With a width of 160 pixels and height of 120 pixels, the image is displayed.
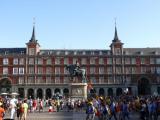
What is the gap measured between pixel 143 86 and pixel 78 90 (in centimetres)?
5856

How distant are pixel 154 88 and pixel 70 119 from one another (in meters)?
78.4

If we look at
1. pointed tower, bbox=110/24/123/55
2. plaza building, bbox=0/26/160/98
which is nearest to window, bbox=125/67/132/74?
plaza building, bbox=0/26/160/98

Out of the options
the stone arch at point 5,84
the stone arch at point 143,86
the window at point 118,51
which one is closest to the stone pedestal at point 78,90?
the stone arch at point 5,84

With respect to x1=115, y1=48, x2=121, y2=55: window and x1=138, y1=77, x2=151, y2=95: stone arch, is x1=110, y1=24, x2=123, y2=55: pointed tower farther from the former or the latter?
x1=138, y1=77, x2=151, y2=95: stone arch

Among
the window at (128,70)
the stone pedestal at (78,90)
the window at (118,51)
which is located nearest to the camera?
the stone pedestal at (78,90)

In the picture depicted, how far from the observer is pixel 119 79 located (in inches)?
4136

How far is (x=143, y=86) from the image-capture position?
106 metres

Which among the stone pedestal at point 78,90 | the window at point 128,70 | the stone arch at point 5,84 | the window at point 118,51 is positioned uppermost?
the window at point 118,51

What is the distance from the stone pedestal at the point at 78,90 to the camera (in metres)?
51.1

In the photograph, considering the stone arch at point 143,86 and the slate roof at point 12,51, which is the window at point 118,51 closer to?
the stone arch at point 143,86

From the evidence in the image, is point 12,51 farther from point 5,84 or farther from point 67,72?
point 67,72

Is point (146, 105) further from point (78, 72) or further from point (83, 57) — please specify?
point (83, 57)

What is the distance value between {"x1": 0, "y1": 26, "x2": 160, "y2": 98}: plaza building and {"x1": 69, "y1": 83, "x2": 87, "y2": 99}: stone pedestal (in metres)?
51.9

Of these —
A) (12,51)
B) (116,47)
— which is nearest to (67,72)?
(116,47)
